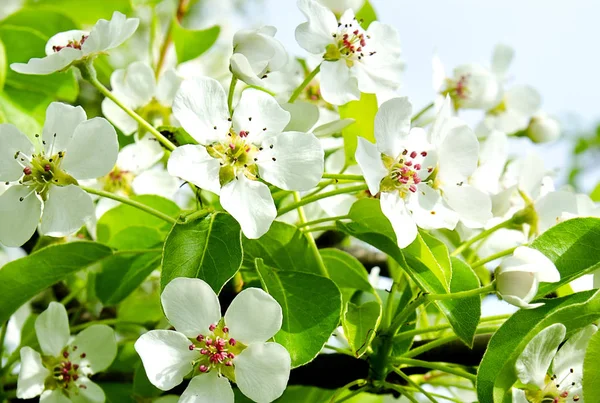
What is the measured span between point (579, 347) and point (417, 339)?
1.21 ft

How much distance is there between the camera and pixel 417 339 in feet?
5.31

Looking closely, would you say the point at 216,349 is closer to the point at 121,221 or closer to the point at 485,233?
the point at 121,221

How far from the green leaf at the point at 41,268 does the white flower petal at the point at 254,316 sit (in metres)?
0.36

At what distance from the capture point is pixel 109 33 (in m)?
1.47

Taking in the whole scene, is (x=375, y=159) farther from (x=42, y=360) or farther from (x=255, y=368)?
(x=42, y=360)

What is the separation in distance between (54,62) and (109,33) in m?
0.12

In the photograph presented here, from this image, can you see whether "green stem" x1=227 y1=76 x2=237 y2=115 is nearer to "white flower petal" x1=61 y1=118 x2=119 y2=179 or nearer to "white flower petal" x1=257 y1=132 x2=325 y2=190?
"white flower petal" x1=257 y1=132 x2=325 y2=190

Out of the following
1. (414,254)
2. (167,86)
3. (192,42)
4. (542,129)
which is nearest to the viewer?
(414,254)

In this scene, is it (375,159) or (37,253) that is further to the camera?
(37,253)

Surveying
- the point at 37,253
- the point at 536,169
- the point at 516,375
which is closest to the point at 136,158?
the point at 37,253

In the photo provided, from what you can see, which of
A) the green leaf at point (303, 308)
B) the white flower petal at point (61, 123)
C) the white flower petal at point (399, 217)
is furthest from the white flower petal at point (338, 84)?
the white flower petal at point (61, 123)

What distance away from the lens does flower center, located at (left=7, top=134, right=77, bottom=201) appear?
1.35m

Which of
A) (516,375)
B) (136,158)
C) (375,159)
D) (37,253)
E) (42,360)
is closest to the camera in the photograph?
(516,375)

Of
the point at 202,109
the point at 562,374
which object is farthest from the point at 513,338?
the point at 202,109
